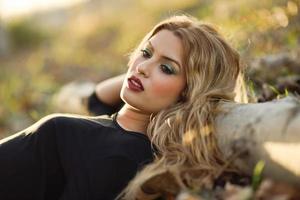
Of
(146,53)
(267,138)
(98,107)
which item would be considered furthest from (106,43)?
(267,138)

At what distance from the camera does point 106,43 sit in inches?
611

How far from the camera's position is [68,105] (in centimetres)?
675

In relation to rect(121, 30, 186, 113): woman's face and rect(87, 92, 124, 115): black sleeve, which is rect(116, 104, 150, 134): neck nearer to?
rect(121, 30, 186, 113): woman's face

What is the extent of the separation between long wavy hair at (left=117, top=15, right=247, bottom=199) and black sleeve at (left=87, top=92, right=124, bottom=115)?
4.21 feet

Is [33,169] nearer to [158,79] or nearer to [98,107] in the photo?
[158,79]

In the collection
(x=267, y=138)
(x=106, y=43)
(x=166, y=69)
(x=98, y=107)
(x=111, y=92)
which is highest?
(x=166, y=69)

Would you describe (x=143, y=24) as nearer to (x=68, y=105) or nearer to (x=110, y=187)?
(x=68, y=105)

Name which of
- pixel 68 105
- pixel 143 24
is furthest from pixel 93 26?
pixel 68 105

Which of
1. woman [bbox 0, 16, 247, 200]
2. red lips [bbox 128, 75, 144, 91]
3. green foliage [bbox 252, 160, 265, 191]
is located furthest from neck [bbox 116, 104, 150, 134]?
green foliage [bbox 252, 160, 265, 191]

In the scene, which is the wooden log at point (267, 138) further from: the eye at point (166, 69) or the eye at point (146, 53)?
the eye at point (146, 53)

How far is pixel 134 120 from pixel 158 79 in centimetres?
29

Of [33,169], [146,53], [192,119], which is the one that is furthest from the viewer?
[146,53]

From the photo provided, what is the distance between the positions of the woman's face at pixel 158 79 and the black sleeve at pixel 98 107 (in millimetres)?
1514

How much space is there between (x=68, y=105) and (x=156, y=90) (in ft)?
11.2
